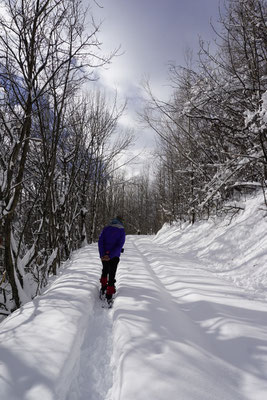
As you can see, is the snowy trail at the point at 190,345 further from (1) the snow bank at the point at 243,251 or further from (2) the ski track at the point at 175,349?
(1) the snow bank at the point at 243,251

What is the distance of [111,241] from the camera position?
4.22 meters

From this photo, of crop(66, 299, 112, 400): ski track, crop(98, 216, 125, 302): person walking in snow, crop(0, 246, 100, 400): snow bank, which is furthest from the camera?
crop(98, 216, 125, 302): person walking in snow

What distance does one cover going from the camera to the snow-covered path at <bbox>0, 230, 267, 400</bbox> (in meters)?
1.62

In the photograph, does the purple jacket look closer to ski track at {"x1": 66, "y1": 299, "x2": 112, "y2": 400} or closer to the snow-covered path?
the snow-covered path

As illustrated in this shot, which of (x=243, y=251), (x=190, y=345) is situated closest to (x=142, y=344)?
(x=190, y=345)

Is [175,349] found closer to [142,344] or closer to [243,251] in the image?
[142,344]

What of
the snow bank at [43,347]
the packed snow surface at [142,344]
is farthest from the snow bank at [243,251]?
the snow bank at [43,347]

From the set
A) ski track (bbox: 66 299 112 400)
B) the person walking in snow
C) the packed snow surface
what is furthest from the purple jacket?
ski track (bbox: 66 299 112 400)

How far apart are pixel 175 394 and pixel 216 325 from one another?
1325 millimetres

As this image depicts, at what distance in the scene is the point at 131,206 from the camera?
4028 cm

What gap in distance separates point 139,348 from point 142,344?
0.08 meters

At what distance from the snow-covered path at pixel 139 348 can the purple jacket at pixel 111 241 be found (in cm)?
87

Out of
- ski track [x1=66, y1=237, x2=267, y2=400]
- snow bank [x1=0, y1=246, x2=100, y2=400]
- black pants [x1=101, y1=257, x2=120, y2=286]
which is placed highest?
black pants [x1=101, y1=257, x2=120, y2=286]

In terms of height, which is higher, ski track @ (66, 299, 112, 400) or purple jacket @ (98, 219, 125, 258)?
purple jacket @ (98, 219, 125, 258)
